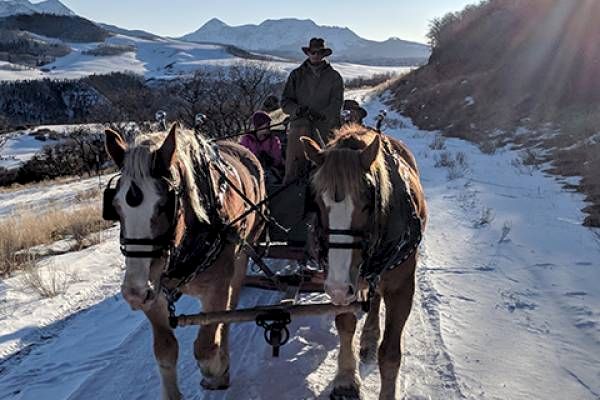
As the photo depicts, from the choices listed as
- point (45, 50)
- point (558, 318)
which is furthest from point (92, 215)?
point (45, 50)

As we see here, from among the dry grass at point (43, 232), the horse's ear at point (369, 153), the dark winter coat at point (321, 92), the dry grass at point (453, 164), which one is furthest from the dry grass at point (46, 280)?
the dry grass at point (453, 164)

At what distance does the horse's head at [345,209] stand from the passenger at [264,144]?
14.0 ft

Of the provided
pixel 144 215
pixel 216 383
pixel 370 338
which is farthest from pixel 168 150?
pixel 370 338

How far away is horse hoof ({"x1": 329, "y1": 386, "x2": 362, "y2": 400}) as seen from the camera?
12.3 feet

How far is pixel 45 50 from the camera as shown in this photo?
191500mm

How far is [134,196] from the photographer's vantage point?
8.84 ft

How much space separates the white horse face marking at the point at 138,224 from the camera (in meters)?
2.69

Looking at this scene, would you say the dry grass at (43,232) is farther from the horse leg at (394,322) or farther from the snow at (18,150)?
the snow at (18,150)

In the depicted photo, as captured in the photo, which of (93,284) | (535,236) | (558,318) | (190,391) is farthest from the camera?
(535,236)

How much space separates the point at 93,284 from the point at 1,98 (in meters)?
114

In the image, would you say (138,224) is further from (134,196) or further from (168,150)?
(168,150)

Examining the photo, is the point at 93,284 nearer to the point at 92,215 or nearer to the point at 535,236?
the point at 92,215

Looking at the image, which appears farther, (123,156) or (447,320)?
(447,320)

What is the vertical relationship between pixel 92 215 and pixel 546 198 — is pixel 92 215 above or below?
below
